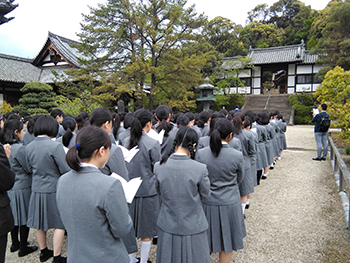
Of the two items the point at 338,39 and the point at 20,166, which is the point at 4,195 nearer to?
the point at 20,166

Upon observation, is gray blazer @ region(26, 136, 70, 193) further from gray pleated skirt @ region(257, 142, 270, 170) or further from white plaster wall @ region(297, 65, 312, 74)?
white plaster wall @ region(297, 65, 312, 74)

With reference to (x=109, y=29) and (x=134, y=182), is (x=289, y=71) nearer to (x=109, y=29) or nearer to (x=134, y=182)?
(x=109, y=29)

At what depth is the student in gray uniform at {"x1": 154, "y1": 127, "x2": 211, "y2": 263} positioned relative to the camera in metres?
2.13

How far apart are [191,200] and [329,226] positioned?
3.19 meters

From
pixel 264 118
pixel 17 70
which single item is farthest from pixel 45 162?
pixel 17 70

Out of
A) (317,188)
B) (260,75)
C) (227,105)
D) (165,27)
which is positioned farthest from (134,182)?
(260,75)

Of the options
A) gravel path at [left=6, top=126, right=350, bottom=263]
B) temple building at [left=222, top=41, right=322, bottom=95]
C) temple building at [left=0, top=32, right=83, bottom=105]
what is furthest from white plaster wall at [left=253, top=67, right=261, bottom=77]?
gravel path at [left=6, top=126, right=350, bottom=263]

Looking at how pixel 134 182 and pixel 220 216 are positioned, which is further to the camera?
pixel 220 216

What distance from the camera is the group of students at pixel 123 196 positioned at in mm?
1545

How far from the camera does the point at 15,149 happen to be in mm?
3166

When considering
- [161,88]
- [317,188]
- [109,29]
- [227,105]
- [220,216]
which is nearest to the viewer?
[220,216]

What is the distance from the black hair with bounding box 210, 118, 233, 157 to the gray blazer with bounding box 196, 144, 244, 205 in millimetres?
72

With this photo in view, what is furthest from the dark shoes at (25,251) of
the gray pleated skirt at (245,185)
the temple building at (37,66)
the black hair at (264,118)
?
the temple building at (37,66)

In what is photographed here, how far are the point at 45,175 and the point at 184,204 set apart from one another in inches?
75.6
